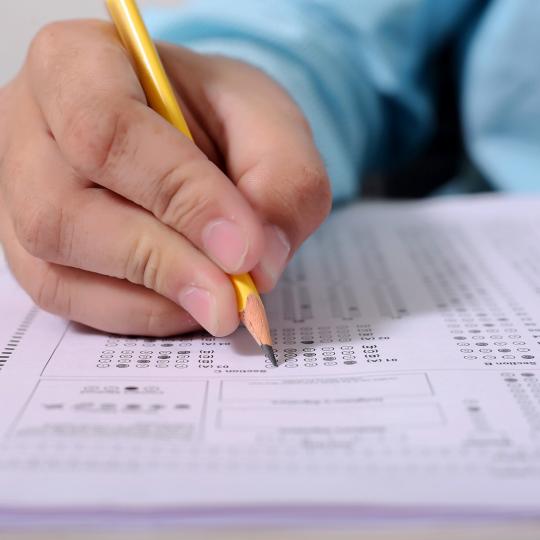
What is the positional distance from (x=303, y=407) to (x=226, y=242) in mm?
69

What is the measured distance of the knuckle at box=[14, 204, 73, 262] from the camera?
0.94ft

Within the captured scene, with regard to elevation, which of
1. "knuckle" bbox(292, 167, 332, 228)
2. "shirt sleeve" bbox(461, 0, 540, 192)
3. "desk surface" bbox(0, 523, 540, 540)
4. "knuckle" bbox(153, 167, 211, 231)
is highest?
"shirt sleeve" bbox(461, 0, 540, 192)

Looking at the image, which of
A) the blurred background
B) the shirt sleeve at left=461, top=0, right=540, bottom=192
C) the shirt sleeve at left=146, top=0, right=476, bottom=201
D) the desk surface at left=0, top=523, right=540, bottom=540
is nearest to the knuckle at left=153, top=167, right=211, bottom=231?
the desk surface at left=0, top=523, right=540, bottom=540

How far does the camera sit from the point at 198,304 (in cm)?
28

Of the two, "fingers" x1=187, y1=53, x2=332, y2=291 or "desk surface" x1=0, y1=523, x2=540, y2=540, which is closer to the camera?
"desk surface" x1=0, y1=523, x2=540, y2=540

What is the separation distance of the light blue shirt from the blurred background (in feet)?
0.92

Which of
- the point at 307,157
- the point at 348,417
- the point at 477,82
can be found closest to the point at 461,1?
the point at 477,82

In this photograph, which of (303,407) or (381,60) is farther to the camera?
(381,60)

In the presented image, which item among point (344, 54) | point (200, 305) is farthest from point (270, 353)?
point (344, 54)

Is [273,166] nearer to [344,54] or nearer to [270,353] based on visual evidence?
[270,353]

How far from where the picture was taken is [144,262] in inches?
11.3

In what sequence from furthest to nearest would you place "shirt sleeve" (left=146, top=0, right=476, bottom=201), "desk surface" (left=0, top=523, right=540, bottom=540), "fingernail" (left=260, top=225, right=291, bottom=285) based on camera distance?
"shirt sleeve" (left=146, top=0, right=476, bottom=201) < "fingernail" (left=260, top=225, right=291, bottom=285) < "desk surface" (left=0, top=523, right=540, bottom=540)

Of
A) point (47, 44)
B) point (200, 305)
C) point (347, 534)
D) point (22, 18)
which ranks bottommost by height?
point (347, 534)

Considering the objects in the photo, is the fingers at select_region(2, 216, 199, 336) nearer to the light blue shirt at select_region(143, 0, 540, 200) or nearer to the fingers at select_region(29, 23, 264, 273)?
the fingers at select_region(29, 23, 264, 273)
